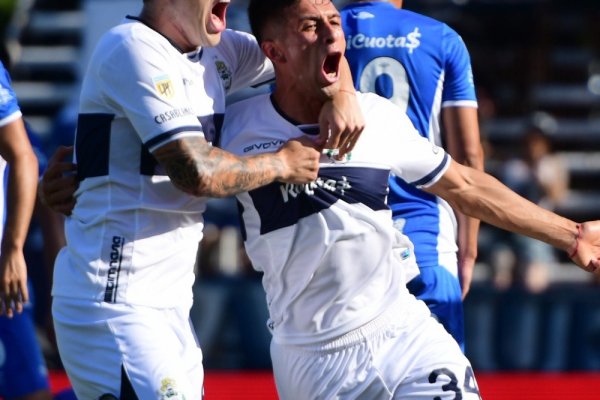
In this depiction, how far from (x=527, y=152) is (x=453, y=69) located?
7.07 m

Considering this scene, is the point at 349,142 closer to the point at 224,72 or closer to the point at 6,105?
the point at 224,72

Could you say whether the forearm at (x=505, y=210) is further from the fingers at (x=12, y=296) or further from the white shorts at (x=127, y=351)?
the fingers at (x=12, y=296)

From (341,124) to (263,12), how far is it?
23.8 inches

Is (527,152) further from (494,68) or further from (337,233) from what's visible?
(337,233)

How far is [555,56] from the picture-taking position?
1567 cm

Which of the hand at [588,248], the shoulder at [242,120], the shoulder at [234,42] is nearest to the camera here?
the shoulder at [242,120]

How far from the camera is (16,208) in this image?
545 centimetres

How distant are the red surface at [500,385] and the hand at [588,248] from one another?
4562mm

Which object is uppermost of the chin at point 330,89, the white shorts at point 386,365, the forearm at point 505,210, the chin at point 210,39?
the chin at point 210,39

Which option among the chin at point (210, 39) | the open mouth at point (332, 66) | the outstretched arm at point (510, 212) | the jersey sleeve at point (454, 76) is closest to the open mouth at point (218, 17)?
the chin at point (210, 39)

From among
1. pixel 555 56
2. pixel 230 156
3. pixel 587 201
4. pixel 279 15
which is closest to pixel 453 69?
pixel 279 15

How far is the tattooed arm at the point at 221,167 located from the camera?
13.5 feet

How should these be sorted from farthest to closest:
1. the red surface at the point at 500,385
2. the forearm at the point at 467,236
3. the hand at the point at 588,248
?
1. the red surface at the point at 500,385
2. the forearm at the point at 467,236
3. the hand at the point at 588,248

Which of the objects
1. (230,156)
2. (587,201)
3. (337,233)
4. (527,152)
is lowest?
(587,201)
